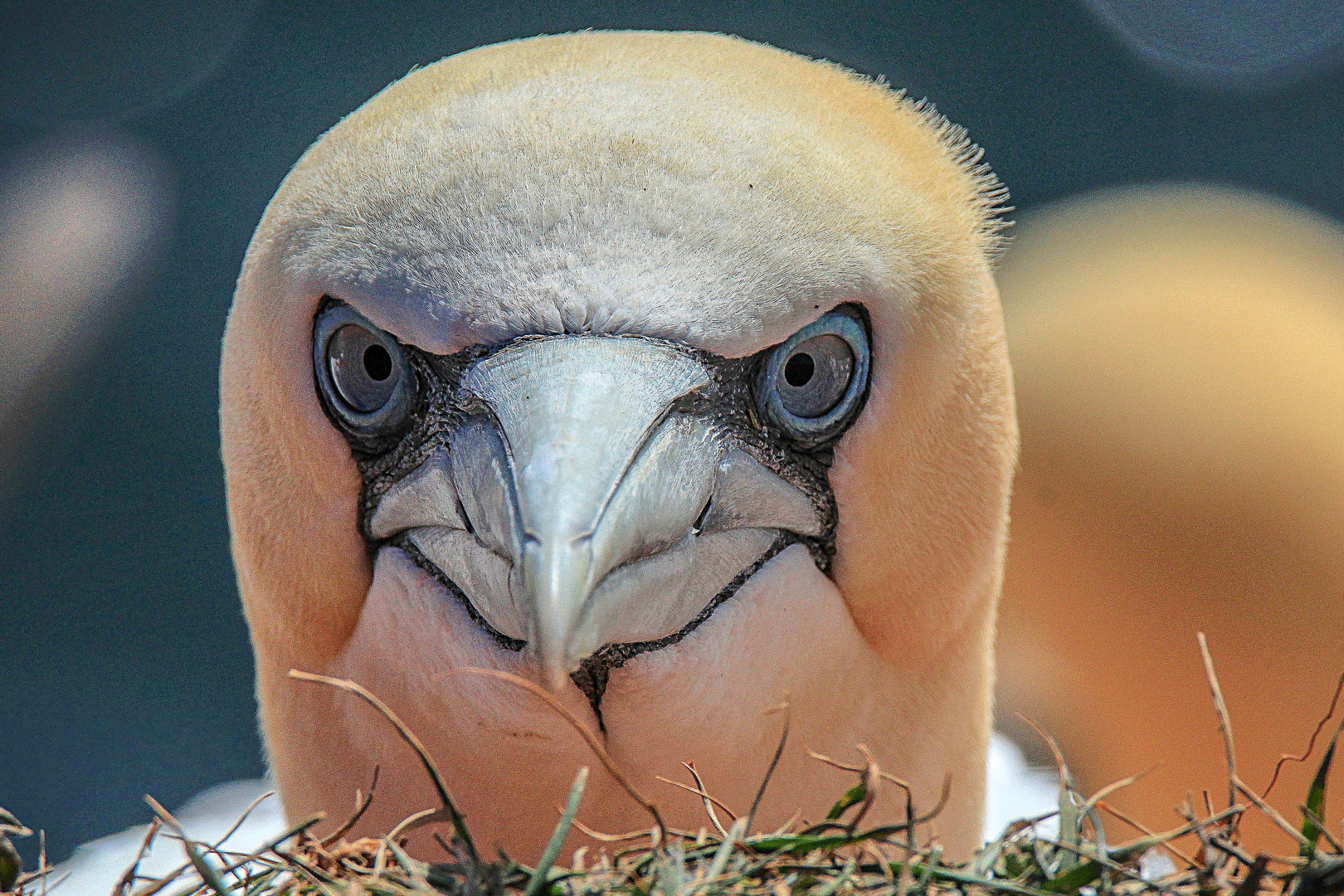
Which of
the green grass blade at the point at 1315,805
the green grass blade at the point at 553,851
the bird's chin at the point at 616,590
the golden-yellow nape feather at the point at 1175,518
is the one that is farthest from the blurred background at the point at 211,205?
the green grass blade at the point at 553,851

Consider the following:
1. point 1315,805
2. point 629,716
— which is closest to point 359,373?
point 629,716

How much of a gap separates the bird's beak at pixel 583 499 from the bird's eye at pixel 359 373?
0.33ft

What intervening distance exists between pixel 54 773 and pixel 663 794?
4.17 metres

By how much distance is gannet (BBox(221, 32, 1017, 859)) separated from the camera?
5.19ft

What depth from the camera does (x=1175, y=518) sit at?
3545 millimetres

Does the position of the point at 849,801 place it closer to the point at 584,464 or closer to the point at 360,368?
the point at 584,464

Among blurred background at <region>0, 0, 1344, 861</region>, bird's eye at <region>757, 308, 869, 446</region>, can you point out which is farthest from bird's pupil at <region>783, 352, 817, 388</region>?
blurred background at <region>0, 0, 1344, 861</region>

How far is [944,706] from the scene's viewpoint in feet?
7.27

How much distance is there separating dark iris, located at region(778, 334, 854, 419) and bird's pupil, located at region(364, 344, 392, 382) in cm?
54

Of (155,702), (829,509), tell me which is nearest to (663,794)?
(829,509)

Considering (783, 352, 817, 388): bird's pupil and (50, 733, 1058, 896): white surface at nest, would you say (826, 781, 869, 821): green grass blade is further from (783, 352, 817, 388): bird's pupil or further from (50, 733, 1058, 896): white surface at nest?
(50, 733, 1058, 896): white surface at nest

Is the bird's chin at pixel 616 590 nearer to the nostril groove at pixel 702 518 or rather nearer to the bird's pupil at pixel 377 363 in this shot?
the nostril groove at pixel 702 518

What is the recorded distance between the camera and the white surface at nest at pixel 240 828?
3656mm

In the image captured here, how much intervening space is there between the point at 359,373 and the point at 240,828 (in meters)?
2.61
